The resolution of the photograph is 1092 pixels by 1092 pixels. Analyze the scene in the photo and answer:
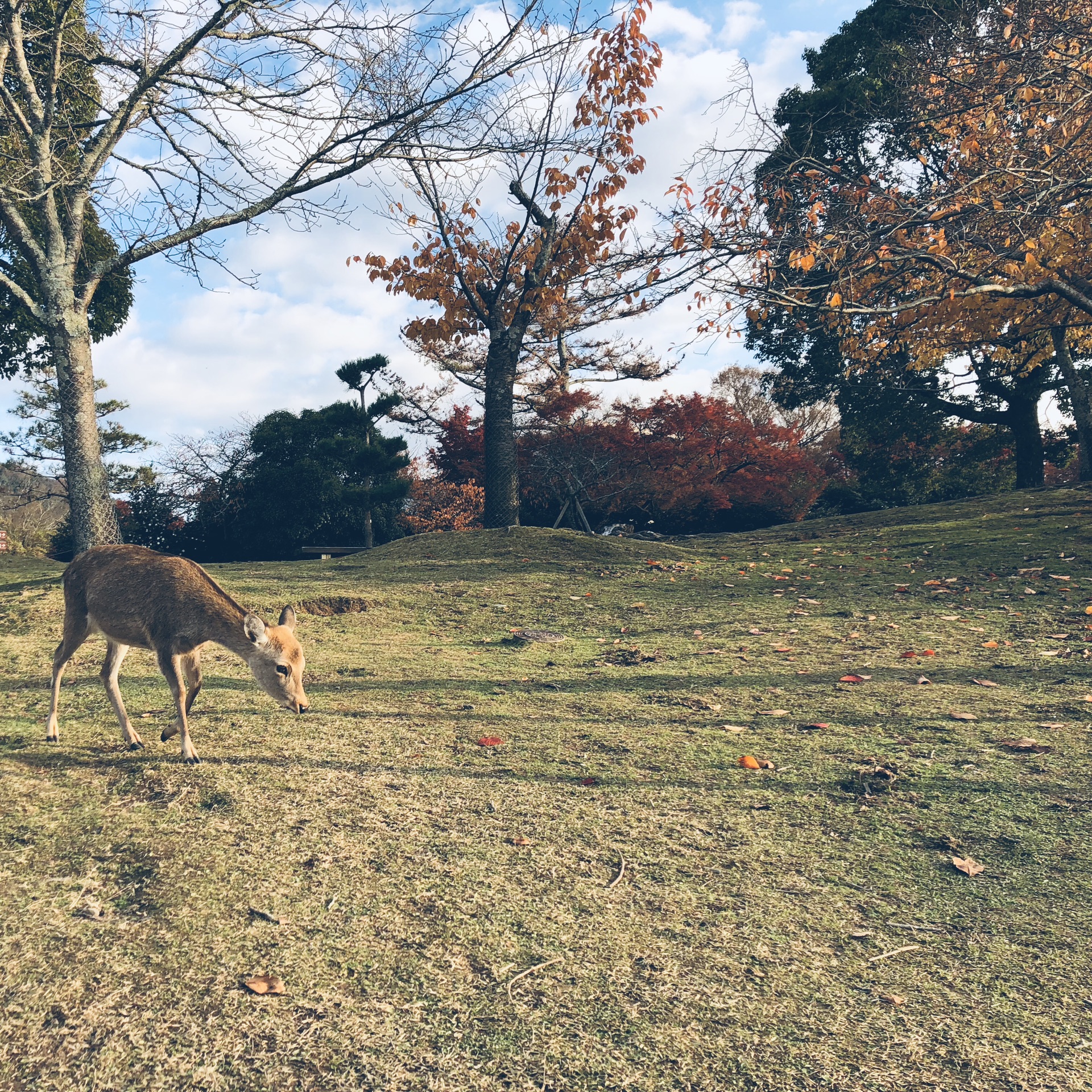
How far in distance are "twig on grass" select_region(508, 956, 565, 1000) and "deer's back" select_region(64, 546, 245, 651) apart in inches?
107

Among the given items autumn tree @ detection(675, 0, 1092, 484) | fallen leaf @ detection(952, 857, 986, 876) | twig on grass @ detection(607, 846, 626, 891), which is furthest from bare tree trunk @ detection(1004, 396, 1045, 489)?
twig on grass @ detection(607, 846, 626, 891)

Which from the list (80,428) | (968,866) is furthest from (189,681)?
(80,428)

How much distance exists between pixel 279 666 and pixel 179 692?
56 cm

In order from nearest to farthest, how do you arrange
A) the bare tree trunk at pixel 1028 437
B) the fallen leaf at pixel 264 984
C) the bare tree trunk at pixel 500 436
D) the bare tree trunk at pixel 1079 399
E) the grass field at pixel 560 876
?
1. the grass field at pixel 560 876
2. the fallen leaf at pixel 264 984
3. the bare tree trunk at pixel 500 436
4. the bare tree trunk at pixel 1079 399
5. the bare tree trunk at pixel 1028 437

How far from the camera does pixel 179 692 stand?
4.26m

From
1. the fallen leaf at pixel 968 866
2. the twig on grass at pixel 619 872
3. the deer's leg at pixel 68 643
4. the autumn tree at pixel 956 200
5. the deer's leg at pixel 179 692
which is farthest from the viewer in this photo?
the autumn tree at pixel 956 200

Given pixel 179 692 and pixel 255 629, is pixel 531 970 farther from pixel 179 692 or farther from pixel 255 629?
pixel 179 692

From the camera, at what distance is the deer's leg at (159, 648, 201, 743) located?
4.35 m

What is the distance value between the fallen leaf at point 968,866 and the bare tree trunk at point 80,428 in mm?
8885

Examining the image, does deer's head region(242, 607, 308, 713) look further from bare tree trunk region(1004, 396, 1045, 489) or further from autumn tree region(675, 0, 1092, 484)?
bare tree trunk region(1004, 396, 1045, 489)

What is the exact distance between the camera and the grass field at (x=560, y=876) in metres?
2.31

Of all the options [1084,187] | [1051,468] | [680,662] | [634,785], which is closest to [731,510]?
[1051,468]

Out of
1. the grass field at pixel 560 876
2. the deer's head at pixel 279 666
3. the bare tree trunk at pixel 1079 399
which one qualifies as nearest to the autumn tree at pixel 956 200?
the grass field at pixel 560 876

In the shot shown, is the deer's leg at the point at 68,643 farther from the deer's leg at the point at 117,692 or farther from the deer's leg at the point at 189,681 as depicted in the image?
the deer's leg at the point at 189,681
